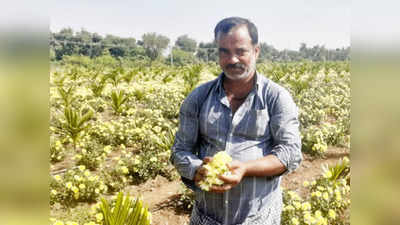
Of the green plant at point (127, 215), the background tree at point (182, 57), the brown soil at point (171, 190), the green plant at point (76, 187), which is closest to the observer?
the green plant at point (127, 215)

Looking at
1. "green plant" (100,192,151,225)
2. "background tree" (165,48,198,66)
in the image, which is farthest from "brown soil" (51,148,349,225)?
"background tree" (165,48,198,66)

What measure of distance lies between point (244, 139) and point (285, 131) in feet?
0.62

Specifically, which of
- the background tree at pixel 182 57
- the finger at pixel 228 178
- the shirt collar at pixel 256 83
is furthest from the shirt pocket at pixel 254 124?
the background tree at pixel 182 57

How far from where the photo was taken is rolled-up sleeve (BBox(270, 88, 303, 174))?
1.34m

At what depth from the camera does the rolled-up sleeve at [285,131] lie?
1.34 m

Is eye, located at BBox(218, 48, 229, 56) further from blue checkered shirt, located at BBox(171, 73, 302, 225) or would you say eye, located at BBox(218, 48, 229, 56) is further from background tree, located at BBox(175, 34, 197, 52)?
background tree, located at BBox(175, 34, 197, 52)

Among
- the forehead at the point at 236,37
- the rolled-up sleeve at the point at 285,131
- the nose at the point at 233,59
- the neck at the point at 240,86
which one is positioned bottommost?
the rolled-up sleeve at the point at 285,131

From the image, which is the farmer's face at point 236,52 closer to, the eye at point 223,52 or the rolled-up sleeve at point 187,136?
the eye at point 223,52

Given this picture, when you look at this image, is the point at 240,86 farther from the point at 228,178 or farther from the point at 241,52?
the point at 228,178

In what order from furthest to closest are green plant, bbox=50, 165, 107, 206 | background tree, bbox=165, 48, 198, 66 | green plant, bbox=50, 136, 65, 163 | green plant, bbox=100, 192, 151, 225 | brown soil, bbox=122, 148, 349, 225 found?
background tree, bbox=165, 48, 198, 66
green plant, bbox=50, 136, 65, 163
green plant, bbox=50, 165, 107, 206
brown soil, bbox=122, 148, 349, 225
green plant, bbox=100, 192, 151, 225

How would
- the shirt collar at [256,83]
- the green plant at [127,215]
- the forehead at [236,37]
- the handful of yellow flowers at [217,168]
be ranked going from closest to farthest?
the handful of yellow flowers at [217,168]
the forehead at [236,37]
the shirt collar at [256,83]
the green plant at [127,215]

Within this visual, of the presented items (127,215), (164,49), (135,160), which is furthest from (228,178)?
(164,49)
